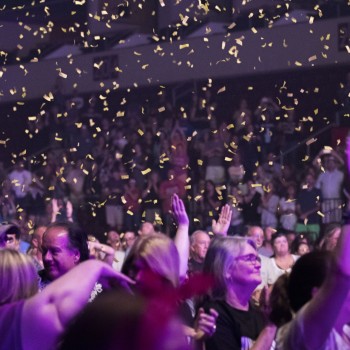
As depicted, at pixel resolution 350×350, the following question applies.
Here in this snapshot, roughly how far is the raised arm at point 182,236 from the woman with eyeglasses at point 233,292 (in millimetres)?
164

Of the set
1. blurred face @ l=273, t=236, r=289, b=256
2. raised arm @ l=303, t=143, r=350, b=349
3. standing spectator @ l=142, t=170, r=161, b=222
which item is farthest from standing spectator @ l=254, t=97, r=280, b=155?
raised arm @ l=303, t=143, r=350, b=349

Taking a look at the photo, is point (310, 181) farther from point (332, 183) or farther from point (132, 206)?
point (132, 206)

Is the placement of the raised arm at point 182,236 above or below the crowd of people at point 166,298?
below

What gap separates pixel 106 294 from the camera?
1749 millimetres

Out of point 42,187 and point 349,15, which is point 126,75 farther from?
point 349,15

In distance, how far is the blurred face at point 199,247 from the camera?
23.4 ft

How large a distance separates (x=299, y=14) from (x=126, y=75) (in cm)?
349

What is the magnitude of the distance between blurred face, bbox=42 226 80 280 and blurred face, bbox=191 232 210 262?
8.70 feet

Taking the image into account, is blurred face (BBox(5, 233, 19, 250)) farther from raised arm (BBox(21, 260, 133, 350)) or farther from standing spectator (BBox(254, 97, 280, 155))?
standing spectator (BBox(254, 97, 280, 155))

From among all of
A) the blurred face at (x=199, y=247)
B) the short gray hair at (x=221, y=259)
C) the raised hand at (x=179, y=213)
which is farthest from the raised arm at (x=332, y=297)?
the blurred face at (x=199, y=247)

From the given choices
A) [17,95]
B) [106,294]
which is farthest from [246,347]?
[17,95]

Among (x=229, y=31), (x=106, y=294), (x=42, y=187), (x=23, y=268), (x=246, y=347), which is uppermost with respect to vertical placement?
(x=106, y=294)

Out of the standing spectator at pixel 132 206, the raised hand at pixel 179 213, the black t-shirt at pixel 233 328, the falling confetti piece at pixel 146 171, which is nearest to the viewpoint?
the black t-shirt at pixel 233 328

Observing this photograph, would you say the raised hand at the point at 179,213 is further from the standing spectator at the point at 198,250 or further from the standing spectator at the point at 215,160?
the standing spectator at the point at 215,160
